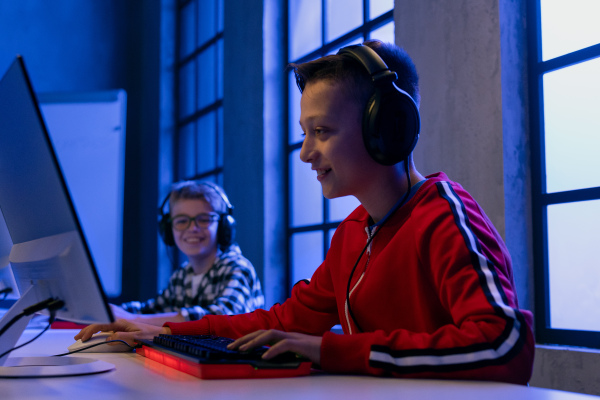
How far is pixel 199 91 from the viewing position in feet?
15.3

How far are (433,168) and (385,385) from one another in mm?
1504

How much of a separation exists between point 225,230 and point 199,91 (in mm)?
2415

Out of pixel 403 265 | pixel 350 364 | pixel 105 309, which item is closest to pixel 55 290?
pixel 105 309

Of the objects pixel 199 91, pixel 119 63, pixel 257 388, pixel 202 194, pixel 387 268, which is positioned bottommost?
pixel 257 388

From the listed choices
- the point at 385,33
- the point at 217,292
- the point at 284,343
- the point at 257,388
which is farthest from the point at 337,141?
the point at 385,33

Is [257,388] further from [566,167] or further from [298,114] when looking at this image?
[298,114]

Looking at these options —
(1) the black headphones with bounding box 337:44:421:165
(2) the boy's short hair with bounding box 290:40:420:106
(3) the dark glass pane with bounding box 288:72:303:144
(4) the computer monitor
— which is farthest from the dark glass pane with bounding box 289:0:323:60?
(4) the computer monitor

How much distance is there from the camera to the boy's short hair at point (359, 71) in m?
1.16

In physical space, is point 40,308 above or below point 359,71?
below

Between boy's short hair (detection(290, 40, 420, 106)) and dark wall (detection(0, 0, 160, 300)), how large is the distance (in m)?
3.73

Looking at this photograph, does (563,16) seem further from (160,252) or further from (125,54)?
(125,54)

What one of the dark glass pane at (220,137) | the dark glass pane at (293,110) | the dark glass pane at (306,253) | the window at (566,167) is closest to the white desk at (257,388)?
the window at (566,167)

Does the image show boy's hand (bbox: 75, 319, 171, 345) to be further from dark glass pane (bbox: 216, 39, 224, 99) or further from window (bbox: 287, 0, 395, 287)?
dark glass pane (bbox: 216, 39, 224, 99)

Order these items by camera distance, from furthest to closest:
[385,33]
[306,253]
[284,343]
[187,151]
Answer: [187,151] < [306,253] < [385,33] < [284,343]
